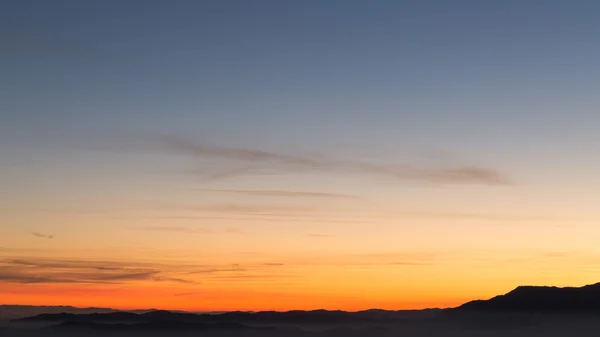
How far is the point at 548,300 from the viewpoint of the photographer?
313 ft

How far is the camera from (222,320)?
103 meters

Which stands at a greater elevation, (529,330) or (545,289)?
(545,289)

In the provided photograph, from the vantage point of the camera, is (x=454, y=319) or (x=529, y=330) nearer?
(x=529, y=330)

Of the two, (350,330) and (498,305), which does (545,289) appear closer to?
(498,305)

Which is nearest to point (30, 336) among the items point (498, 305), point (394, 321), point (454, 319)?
point (394, 321)

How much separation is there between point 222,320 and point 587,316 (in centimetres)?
4803

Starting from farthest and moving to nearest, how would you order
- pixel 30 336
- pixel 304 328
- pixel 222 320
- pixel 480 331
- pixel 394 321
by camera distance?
pixel 222 320 → pixel 394 321 → pixel 304 328 → pixel 480 331 → pixel 30 336

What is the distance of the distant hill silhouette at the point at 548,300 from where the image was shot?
3664 inches

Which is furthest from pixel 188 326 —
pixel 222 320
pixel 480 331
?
pixel 480 331

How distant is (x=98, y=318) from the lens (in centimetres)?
10356

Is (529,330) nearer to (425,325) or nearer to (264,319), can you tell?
(425,325)

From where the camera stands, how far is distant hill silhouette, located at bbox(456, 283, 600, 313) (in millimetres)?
93062

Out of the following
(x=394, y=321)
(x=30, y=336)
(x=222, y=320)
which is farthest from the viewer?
(x=222, y=320)

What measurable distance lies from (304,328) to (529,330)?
1038 inches
